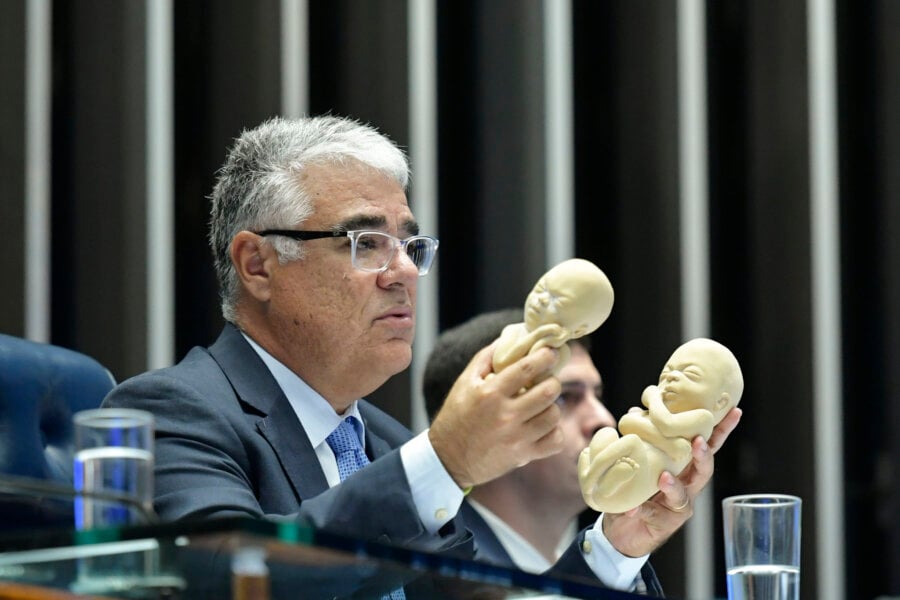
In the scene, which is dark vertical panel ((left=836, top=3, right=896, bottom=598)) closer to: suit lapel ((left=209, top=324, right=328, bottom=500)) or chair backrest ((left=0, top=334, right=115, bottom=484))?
suit lapel ((left=209, top=324, right=328, bottom=500))

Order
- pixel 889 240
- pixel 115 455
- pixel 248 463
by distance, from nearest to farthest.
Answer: pixel 115 455 → pixel 248 463 → pixel 889 240

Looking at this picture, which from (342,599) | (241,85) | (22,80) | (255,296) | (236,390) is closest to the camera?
(342,599)

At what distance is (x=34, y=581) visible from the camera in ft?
3.48

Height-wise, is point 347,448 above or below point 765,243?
below

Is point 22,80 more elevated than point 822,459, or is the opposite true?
point 22,80

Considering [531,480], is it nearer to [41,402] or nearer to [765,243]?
[41,402]

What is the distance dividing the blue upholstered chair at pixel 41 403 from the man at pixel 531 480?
0.96 meters

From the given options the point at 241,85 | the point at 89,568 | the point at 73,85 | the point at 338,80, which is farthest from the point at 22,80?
the point at 89,568

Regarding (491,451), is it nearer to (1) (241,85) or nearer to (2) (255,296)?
(2) (255,296)

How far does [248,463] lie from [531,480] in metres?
1.09

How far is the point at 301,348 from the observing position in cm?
223

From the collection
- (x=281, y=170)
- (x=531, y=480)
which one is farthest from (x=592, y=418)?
(x=281, y=170)

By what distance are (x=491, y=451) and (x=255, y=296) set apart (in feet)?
2.34

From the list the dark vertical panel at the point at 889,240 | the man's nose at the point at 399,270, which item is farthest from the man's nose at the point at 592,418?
the dark vertical panel at the point at 889,240
